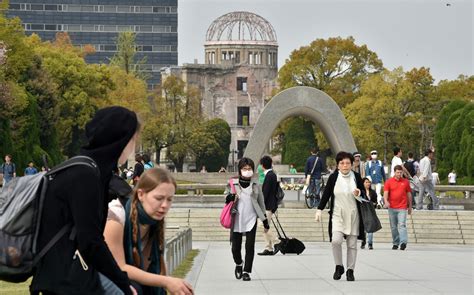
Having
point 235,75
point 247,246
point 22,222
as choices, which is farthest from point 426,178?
point 235,75

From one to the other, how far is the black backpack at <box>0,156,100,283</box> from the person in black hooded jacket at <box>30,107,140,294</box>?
34mm

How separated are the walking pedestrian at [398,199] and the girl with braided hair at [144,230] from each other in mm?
17966

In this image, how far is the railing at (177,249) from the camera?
58.4ft

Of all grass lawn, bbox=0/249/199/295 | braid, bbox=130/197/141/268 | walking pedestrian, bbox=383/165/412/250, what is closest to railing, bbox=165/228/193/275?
grass lawn, bbox=0/249/199/295

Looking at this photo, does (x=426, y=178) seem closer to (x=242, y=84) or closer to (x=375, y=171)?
(x=375, y=171)

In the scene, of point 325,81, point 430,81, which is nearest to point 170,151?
point 325,81

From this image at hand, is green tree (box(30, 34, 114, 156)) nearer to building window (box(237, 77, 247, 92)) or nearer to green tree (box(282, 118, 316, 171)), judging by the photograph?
green tree (box(282, 118, 316, 171))

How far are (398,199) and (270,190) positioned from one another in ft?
8.75

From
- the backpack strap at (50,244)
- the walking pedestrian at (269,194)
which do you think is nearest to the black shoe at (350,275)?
the walking pedestrian at (269,194)

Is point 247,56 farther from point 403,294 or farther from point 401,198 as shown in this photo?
point 403,294

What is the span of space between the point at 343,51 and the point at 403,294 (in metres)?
87.4

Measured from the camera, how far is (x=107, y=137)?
270 inches

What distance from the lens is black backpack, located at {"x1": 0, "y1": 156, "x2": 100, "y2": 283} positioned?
6.60 meters

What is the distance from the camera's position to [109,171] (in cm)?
689
